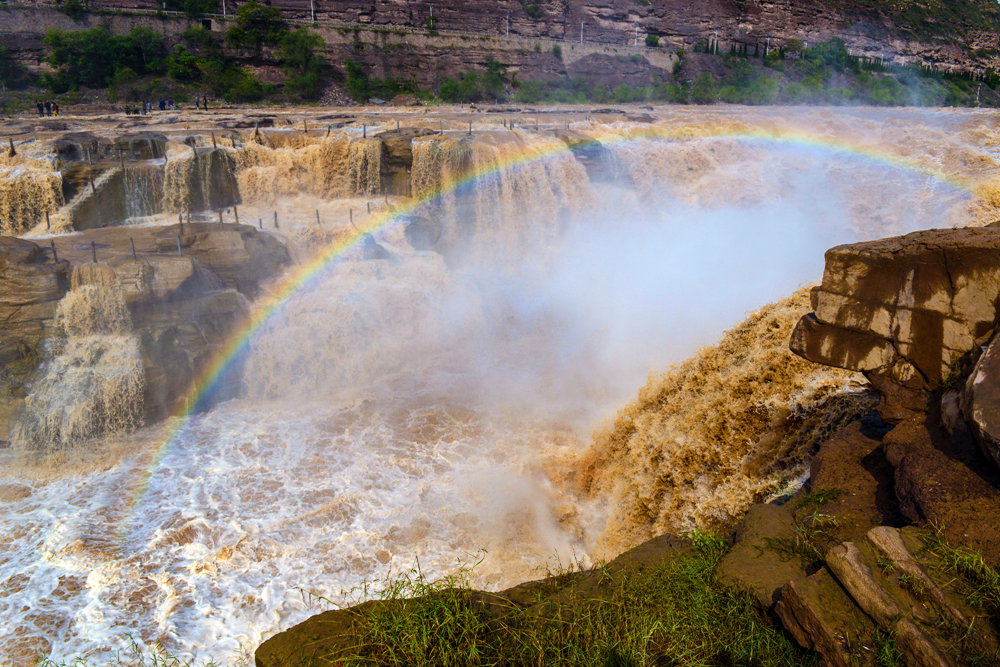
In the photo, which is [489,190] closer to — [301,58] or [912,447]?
[912,447]

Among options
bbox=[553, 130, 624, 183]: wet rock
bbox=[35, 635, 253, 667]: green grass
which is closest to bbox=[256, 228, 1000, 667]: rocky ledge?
bbox=[35, 635, 253, 667]: green grass

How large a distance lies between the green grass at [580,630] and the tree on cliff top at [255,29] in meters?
37.5

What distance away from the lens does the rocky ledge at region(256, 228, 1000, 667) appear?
10.6 ft

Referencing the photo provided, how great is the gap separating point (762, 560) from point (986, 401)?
5.34 feet

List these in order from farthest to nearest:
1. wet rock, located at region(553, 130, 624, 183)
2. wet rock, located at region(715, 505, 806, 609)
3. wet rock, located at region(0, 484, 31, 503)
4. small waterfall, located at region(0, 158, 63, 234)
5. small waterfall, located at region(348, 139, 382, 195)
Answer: wet rock, located at region(553, 130, 624, 183) < small waterfall, located at region(348, 139, 382, 195) < small waterfall, located at region(0, 158, 63, 234) < wet rock, located at region(0, 484, 31, 503) < wet rock, located at region(715, 505, 806, 609)

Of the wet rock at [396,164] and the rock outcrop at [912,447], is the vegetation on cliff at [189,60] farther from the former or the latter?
the rock outcrop at [912,447]

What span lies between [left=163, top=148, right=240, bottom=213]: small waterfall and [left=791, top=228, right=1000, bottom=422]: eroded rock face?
46.6ft

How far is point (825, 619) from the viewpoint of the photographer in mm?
3328

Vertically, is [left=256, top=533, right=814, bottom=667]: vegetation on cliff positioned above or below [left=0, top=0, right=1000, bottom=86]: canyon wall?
below

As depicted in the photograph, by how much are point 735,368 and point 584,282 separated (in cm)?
950

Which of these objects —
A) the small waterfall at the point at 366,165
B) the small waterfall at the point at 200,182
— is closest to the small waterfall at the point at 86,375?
the small waterfall at the point at 200,182

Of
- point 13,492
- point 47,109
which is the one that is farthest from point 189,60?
point 13,492

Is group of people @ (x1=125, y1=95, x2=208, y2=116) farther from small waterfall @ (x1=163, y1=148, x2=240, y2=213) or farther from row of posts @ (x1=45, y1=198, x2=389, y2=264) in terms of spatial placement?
row of posts @ (x1=45, y1=198, x2=389, y2=264)

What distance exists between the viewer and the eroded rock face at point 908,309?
473 centimetres
